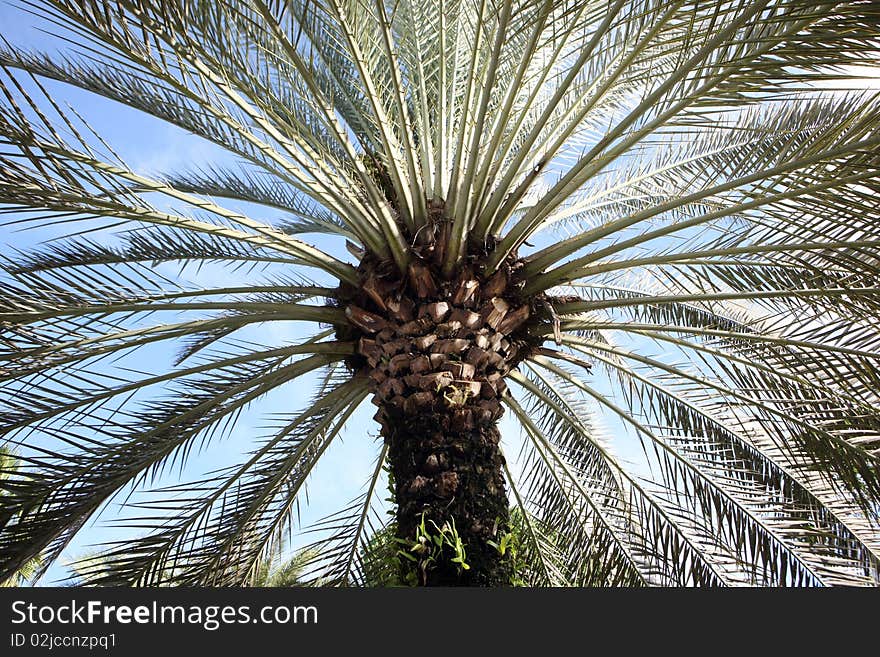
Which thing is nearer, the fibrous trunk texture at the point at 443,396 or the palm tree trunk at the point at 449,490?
the palm tree trunk at the point at 449,490

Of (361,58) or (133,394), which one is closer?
(361,58)

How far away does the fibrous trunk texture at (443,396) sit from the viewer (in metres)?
4.74

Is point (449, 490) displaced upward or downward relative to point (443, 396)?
downward

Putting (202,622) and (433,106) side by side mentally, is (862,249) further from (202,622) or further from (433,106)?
(202,622)

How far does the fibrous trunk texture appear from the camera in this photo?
4742 mm

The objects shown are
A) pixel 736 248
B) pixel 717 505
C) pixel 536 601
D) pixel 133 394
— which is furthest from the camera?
pixel 717 505

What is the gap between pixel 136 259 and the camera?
6660mm

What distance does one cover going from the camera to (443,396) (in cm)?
512

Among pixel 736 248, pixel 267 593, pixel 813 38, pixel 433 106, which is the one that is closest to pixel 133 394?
pixel 267 593

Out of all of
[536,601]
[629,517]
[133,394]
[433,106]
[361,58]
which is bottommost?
[536,601]

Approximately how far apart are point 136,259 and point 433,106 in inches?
104

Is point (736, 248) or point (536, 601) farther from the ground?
point (736, 248)

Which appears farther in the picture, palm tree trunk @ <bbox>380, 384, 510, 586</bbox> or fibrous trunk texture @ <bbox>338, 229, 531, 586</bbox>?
fibrous trunk texture @ <bbox>338, 229, 531, 586</bbox>

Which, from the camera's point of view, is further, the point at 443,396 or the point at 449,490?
the point at 443,396
